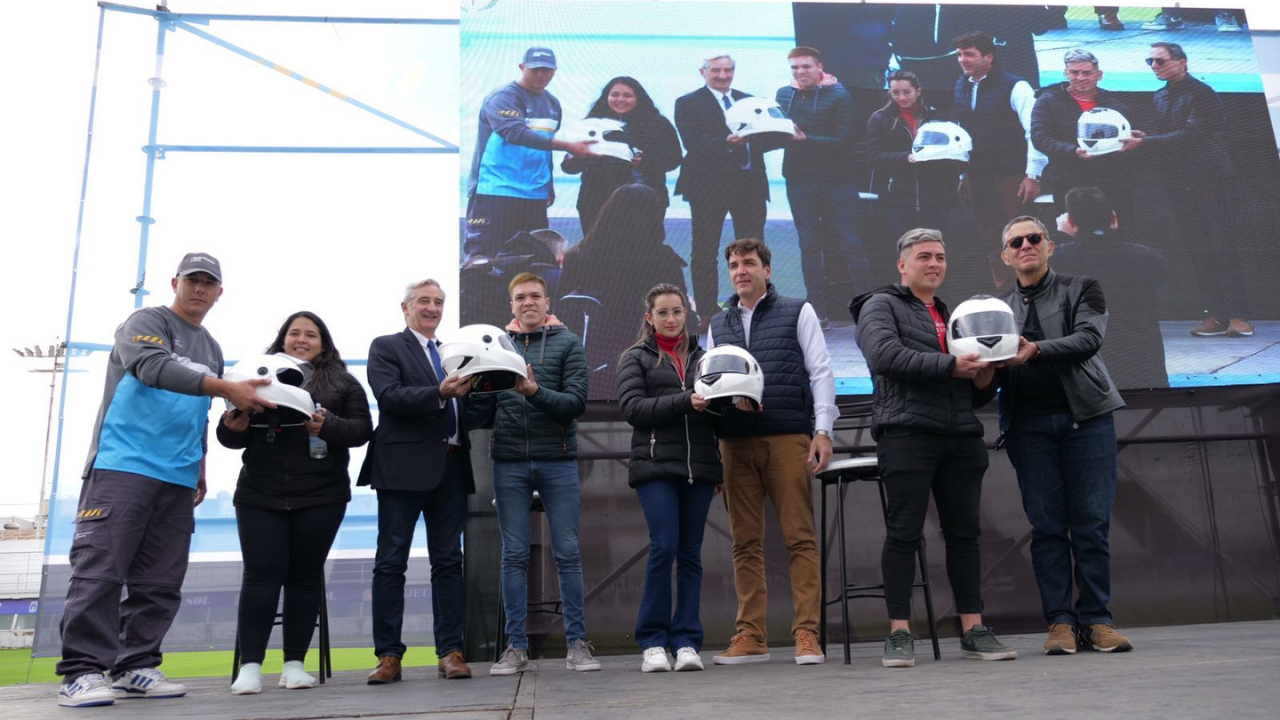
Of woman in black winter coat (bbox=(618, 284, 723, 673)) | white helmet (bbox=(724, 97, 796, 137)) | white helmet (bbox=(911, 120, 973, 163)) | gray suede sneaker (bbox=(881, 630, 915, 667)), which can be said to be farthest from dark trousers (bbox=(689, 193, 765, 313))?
gray suede sneaker (bbox=(881, 630, 915, 667))

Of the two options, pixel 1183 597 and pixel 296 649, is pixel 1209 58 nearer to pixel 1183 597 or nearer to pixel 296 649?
pixel 1183 597

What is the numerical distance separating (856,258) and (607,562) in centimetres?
222

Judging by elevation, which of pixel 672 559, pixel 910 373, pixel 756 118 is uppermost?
pixel 756 118

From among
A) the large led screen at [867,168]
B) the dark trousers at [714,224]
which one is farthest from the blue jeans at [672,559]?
the dark trousers at [714,224]

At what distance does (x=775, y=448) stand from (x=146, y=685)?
2109 millimetres

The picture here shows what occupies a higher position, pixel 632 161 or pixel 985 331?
pixel 632 161

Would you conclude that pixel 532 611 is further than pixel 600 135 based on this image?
No

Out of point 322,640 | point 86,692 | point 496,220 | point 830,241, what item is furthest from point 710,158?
point 86,692

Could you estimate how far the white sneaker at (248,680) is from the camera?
2.74 metres

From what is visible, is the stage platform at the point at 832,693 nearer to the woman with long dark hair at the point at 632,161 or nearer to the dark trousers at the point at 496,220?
the dark trousers at the point at 496,220

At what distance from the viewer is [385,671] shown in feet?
9.59

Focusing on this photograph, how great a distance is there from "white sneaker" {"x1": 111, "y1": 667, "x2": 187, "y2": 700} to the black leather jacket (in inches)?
109

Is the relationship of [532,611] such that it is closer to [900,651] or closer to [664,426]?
[664,426]

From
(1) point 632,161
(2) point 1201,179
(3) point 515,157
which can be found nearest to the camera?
(3) point 515,157
